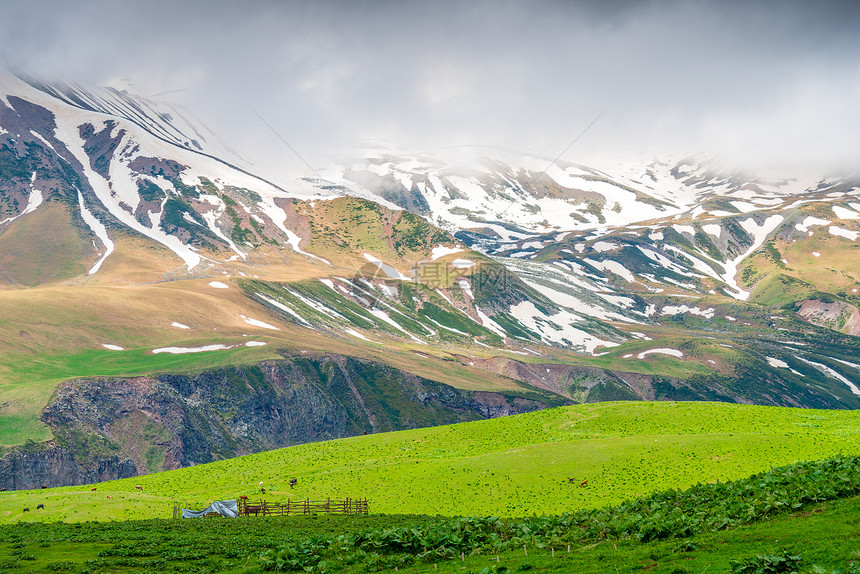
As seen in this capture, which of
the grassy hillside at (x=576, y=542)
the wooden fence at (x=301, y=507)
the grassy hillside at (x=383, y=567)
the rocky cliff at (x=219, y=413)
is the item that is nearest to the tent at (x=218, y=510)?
the wooden fence at (x=301, y=507)

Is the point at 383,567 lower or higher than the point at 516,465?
higher

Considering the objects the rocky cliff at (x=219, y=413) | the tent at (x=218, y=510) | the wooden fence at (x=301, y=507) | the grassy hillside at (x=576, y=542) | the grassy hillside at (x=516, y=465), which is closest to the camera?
the grassy hillside at (x=576, y=542)

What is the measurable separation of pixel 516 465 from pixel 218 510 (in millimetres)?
24549

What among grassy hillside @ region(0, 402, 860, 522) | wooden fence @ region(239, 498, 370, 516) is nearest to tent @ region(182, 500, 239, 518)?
wooden fence @ region(239, 498, 370, 516)

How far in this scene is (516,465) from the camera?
54.4m

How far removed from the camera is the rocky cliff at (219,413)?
119062mm

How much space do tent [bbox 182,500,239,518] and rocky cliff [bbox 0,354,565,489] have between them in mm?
76103

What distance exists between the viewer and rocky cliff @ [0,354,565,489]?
4688 inches

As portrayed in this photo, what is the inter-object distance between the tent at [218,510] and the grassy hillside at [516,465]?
1.90 metres

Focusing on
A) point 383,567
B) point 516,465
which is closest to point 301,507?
point 516,465

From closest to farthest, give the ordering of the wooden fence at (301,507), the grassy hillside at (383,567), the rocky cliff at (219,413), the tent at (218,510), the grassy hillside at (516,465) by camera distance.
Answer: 1. the grassy hillside at (383,567)
2. the tent at (218,510)
3. the wooden fence at (301,507)
4. the grassy hillside at (516,465)
5. the rocky cliff at (219,413)

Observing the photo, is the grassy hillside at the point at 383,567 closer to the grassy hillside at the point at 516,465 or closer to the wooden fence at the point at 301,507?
the wooden fence at the point at 301,507

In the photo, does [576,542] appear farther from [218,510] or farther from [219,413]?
[219,413]

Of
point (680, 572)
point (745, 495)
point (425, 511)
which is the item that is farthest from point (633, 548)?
point (425, 511)
